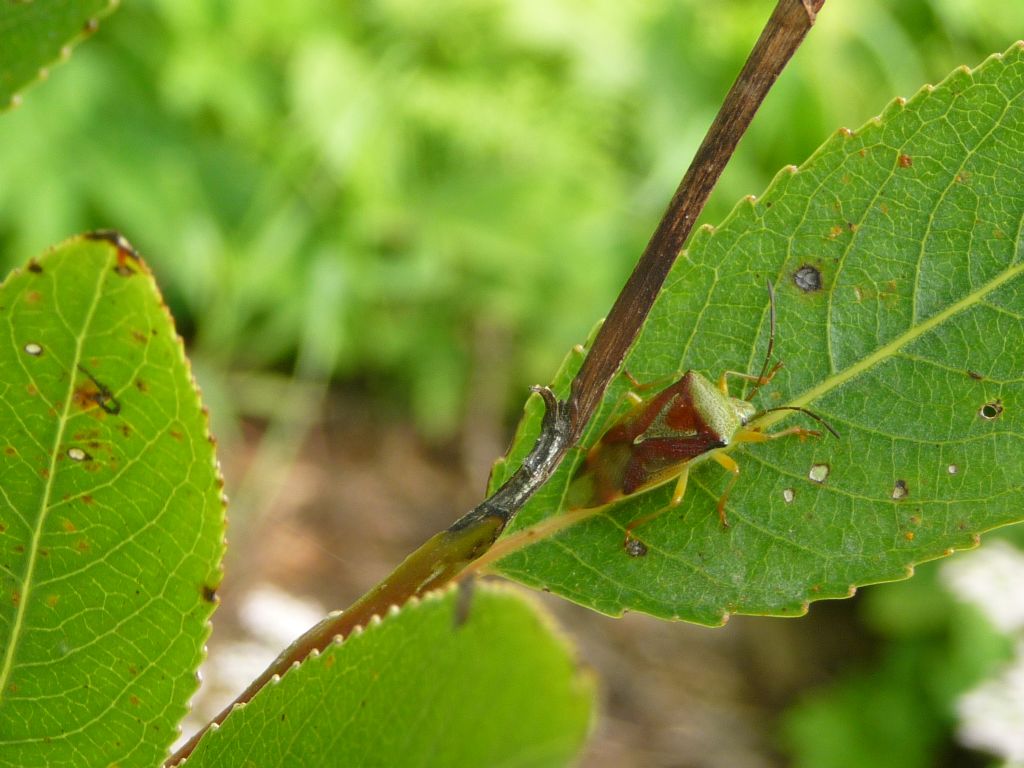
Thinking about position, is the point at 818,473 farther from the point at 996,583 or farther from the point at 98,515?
the point at 996,583

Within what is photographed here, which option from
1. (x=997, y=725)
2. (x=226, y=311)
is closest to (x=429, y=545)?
(x=997, y=725)

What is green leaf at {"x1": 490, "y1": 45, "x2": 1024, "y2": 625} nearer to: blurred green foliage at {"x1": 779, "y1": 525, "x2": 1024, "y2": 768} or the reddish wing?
the reddish wing

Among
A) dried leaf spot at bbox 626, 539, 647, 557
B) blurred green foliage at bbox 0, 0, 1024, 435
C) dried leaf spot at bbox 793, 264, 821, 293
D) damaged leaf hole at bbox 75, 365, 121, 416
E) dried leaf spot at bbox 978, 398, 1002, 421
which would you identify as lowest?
damaged leaf hole at bbox 75, 365, 121, 416

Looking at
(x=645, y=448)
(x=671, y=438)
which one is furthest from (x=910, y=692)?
(x=645, y=448)

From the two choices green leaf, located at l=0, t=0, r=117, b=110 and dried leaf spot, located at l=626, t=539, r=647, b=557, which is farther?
dried leaf spot, located at l=626, t=539, r=647, b=557

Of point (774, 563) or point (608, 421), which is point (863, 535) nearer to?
point (774, 563)

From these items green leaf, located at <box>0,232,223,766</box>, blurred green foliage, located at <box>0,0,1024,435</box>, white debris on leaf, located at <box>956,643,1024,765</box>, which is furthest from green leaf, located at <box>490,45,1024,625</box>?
blurred green foliage, located at <box>0,0,1024,435</box>

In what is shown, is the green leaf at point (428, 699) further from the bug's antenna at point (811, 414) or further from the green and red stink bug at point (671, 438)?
the bug's antenna at point (811, 414)
